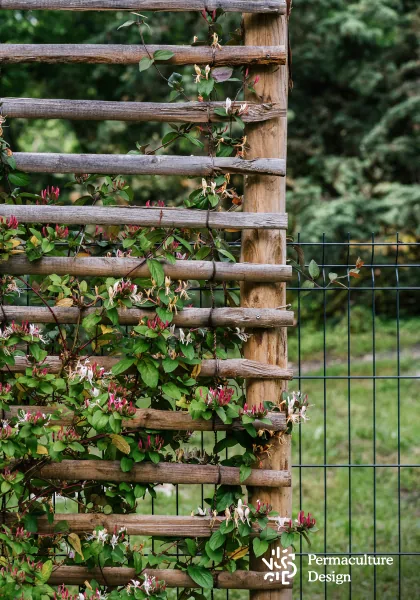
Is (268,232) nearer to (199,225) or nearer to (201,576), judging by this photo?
(199,225)

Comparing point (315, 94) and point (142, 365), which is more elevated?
point (315, 94)

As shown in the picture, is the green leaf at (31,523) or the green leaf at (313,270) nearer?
the green leaf at (31,523)

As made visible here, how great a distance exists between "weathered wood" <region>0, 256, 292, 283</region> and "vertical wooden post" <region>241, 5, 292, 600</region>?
72 millimetres

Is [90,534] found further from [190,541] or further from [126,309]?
[126,309]

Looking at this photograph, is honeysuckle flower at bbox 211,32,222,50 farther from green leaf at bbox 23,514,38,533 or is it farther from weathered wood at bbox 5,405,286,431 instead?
green leaf at bbox 23,514,38,533

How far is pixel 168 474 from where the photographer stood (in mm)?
3016

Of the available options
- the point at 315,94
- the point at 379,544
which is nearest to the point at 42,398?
the point at 379,544

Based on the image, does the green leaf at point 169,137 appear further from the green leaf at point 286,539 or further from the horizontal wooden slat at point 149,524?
the green leaf at point 286,539

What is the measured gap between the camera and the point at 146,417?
2990 mm

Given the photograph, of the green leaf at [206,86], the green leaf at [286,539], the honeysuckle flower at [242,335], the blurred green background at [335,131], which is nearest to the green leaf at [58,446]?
the honeysuckle flower at [242,335]

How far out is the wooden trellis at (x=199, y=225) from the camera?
2961mm

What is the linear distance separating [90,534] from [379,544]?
2653mm

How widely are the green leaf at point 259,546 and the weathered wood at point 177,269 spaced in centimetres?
106

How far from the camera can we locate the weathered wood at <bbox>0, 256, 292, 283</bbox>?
2.96 meters
